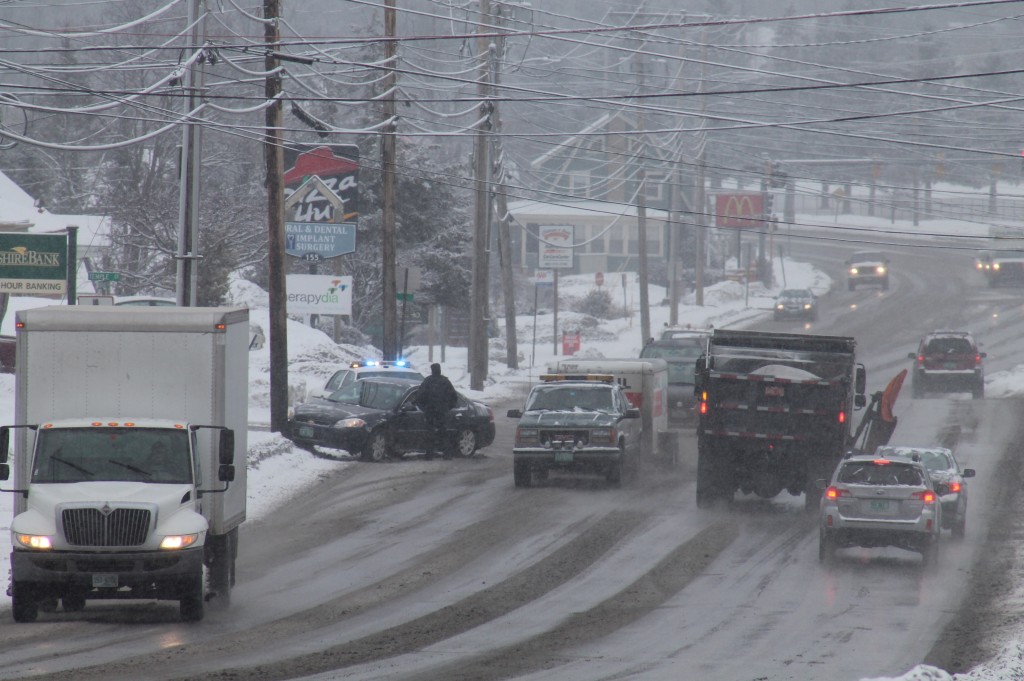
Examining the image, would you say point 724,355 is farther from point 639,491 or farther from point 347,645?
point 347,645

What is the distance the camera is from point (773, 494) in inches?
898

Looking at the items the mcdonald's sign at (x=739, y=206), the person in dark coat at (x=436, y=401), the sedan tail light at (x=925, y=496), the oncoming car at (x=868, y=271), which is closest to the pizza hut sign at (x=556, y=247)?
→ the oncoming car at (x=868, y=271)

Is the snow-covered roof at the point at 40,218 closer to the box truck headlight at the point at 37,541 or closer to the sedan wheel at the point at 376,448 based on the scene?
the sedan wheel at the point at 376,448

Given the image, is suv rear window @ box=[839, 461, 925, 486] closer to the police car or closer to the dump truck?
the dump truck

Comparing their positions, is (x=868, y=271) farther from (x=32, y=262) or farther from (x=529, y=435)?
(x=32, y=262)

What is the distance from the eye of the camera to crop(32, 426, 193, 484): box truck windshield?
1341 centimetres

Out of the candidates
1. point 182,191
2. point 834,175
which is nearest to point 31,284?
point 182,191

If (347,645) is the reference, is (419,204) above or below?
above

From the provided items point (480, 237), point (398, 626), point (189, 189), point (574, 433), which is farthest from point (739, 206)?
point (398, 626)

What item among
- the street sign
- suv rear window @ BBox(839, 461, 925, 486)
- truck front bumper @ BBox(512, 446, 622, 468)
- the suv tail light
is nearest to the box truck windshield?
the suv tail light

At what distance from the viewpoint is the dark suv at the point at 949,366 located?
40875mm

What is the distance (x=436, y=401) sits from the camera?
27062mm

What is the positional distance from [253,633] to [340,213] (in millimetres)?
30653

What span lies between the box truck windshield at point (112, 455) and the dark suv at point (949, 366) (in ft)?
102
